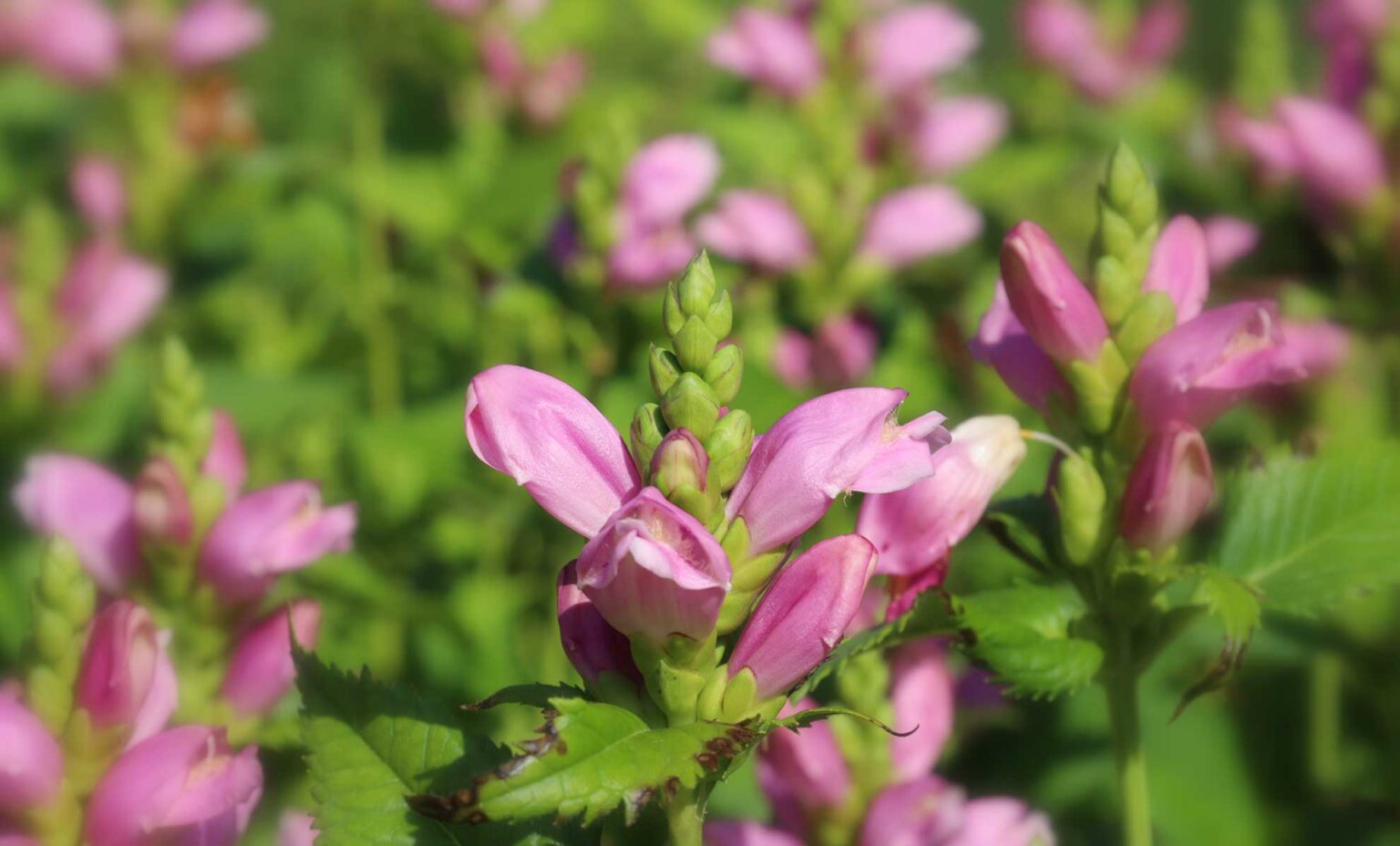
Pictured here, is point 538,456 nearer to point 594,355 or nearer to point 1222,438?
point 594,355

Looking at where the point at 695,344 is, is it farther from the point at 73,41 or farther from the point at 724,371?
the point at 73,41

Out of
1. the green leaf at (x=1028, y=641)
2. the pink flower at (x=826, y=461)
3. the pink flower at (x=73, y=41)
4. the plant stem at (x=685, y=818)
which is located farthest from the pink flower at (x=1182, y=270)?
the pink flower at (x=73, y=41)

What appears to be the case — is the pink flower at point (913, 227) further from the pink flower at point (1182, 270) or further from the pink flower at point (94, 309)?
the pink flower at point (94, 309)

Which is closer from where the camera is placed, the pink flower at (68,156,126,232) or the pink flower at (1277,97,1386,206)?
the pink flower at (1277,97,1386,206)

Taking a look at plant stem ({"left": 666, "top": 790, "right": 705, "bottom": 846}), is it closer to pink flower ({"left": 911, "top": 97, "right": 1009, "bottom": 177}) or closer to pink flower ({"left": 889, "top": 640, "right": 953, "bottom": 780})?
pink flower ({"left": 889, "top": 640, "right": 953, "bottom": 780})

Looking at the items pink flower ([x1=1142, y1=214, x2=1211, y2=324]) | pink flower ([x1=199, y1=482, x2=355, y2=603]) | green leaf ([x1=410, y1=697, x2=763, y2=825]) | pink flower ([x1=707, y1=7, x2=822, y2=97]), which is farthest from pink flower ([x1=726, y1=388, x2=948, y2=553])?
pink flower ([x1=707, y1=7, x2=822, y2=97])

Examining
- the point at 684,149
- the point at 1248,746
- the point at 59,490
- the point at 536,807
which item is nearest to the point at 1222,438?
the point at 1248,746

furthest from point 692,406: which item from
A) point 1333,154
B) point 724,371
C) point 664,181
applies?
point 1333,154
